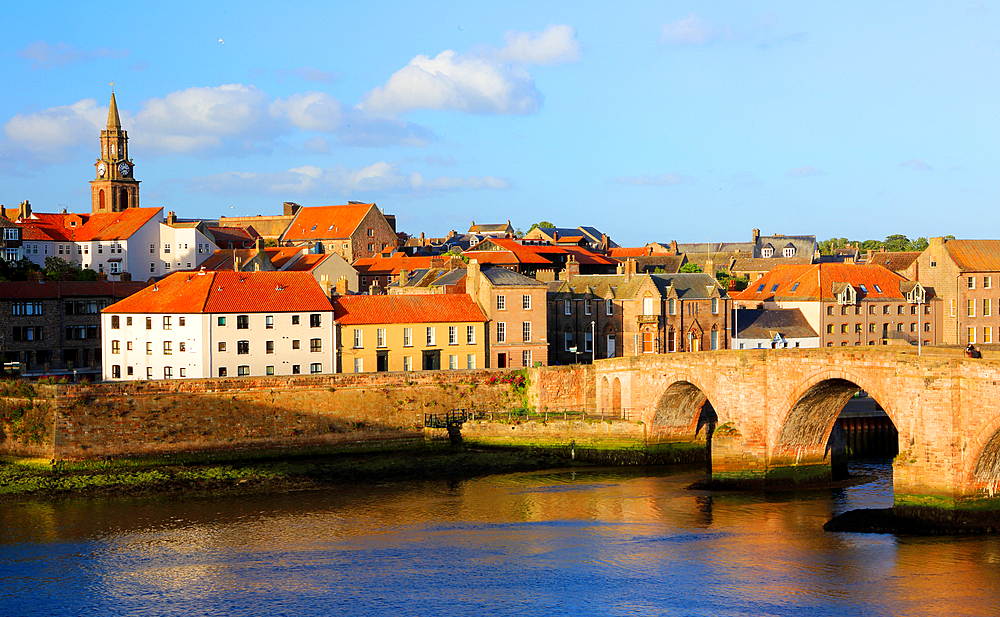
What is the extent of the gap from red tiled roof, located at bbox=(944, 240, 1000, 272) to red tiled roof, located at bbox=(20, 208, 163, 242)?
243 feet

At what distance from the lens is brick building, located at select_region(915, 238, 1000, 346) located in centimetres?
8512

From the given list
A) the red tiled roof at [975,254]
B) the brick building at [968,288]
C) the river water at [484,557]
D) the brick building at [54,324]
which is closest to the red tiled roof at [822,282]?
the brick building at [968,288]

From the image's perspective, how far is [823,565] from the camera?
4012 cm

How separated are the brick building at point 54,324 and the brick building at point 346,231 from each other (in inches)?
1721

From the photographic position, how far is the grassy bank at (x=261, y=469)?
5450 centimetres

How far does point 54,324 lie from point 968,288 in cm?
6923

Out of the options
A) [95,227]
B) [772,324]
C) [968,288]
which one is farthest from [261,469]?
[95,227]

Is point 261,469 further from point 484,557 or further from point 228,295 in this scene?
point 484,557

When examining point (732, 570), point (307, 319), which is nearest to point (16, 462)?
point (307, 319)

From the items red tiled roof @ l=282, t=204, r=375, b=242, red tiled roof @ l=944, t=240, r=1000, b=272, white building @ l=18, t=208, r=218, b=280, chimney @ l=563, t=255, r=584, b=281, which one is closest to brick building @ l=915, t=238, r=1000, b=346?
red tiled roof @ l=944, t=240, r=1000, b=272

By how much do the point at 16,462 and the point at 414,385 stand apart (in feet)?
74.7

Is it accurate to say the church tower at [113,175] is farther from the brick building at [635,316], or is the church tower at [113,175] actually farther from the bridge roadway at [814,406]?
the bridge roadway at [814,406]

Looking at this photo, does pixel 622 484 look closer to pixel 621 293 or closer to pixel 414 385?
pixel 414 385

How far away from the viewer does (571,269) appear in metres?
99.2
